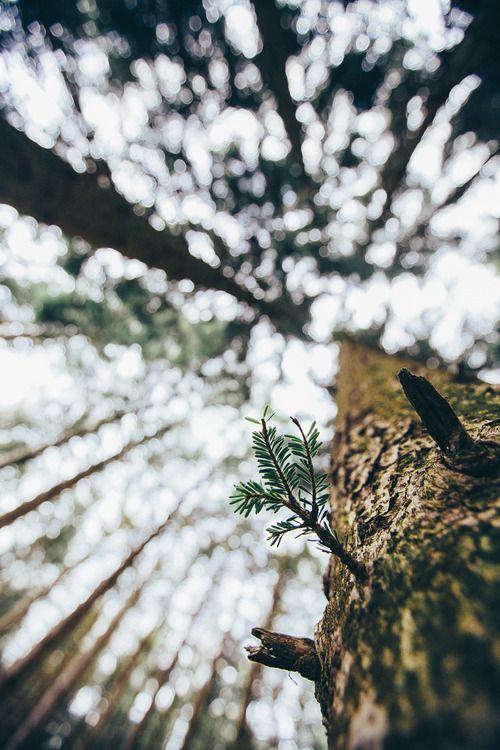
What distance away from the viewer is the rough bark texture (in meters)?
0.45

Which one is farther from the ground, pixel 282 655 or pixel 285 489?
pixel 285 489

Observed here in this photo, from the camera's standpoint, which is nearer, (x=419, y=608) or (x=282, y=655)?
(x=419, y=608)

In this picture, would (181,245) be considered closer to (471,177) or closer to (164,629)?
(471,177)

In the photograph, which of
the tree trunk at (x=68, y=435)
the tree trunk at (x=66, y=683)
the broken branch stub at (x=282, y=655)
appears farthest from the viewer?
the tree trunk at (x=66, y=683)

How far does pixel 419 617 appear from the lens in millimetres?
586

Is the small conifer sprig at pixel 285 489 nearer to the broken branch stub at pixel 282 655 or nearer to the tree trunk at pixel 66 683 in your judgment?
the broken branch stub at pixel 282 655

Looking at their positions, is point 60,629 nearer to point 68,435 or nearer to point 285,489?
point 68,435

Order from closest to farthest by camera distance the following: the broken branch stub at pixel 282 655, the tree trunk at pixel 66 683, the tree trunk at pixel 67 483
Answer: the broken branch stub at pixel 282 655, the tree trunk at pixel 67 483, the tree trunk at pixel 66 683

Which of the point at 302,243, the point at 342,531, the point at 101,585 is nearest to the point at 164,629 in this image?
the point at 101,585

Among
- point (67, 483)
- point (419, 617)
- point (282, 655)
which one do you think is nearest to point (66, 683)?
point (67, 483)

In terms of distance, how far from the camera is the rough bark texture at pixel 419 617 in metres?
0.45

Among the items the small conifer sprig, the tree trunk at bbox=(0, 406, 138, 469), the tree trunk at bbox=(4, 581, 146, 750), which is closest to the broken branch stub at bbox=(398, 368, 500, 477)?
the small conifer sprig

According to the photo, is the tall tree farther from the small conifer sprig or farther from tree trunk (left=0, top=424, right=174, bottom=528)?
tree trunk (left=0, top=424, right=174, bottom=528)

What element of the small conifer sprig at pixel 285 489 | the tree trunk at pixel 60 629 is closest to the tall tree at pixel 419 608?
the small conifer sprig at pixel 285 489
